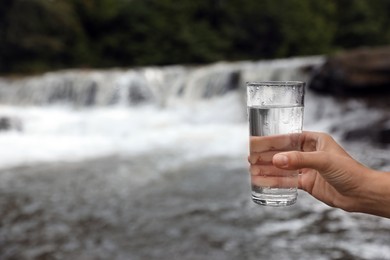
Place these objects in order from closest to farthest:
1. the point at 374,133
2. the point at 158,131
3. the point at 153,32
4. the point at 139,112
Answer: the point at 374,133 → the point at 158,131 → the point at 139,112 → the point at 153,32

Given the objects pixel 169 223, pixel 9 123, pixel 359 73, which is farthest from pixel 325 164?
pixel 9 123

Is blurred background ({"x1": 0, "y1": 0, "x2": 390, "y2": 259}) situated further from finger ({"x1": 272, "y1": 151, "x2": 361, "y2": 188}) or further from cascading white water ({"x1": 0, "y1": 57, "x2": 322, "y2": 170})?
finger ({"x1": 272, "y1": 151, "x2": 361, "y2": 188})

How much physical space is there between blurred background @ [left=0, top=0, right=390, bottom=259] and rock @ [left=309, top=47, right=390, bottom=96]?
3 cm

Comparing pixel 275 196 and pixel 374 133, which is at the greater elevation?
pixel 275 196

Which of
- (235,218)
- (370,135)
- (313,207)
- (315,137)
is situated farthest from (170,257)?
(370,135)

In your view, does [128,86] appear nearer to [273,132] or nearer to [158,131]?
[158,131]

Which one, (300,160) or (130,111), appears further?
(130,111)

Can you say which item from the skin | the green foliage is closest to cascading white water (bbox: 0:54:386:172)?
the skin

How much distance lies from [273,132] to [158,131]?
10.1 m

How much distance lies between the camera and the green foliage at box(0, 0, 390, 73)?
81.4 ft

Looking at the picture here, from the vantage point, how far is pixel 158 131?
11352 mm

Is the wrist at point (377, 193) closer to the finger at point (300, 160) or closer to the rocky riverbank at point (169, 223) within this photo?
the finger at point (300, 160)

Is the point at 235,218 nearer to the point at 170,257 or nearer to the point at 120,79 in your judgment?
the point at 170,257

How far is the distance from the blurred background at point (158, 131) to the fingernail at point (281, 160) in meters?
2.73
